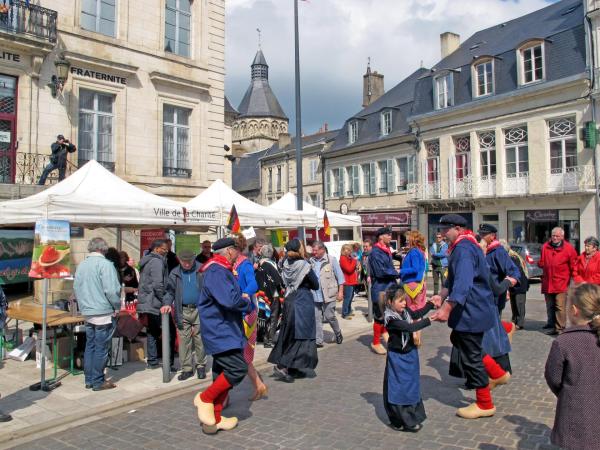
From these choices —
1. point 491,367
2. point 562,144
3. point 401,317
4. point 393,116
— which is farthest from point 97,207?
point 393,116

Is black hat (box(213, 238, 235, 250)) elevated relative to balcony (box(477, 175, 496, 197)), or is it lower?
lower

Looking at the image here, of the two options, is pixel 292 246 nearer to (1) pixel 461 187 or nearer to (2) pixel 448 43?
(1) pixel 461 187

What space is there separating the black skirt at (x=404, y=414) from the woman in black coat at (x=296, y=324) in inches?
74.5

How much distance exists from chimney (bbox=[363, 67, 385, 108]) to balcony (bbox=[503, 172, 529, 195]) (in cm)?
1756

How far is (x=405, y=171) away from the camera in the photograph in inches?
A: 1204

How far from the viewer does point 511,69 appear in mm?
24703

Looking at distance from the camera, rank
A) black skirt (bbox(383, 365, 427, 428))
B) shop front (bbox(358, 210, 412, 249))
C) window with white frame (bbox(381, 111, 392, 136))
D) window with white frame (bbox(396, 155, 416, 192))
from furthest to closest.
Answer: window with white frame (bbox(381, 111, 392, 136)), shop front (bbox(358, 210, 412, 249)), window with white frame (bbox(396, 155, 416, 192)), black skirt (bbox(383, 365, 427, 428))

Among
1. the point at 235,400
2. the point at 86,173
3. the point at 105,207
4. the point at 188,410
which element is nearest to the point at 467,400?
the point at 235,400

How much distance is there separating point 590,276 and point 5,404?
857 centimetres

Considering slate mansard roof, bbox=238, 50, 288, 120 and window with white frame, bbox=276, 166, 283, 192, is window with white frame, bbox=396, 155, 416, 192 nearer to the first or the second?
window with white frame, bbox=276, 166, 283, 192

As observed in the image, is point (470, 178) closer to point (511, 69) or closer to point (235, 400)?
point (511, 69)

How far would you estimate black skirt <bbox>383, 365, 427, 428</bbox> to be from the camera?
4.64m

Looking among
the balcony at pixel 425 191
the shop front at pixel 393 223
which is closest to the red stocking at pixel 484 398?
the shop front at pixel 393 223

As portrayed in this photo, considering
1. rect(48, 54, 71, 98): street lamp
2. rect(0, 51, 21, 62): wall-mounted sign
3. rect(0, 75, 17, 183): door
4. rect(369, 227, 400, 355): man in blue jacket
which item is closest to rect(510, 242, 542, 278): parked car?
rect(369, 227, 400, 355): man in blue jacket
